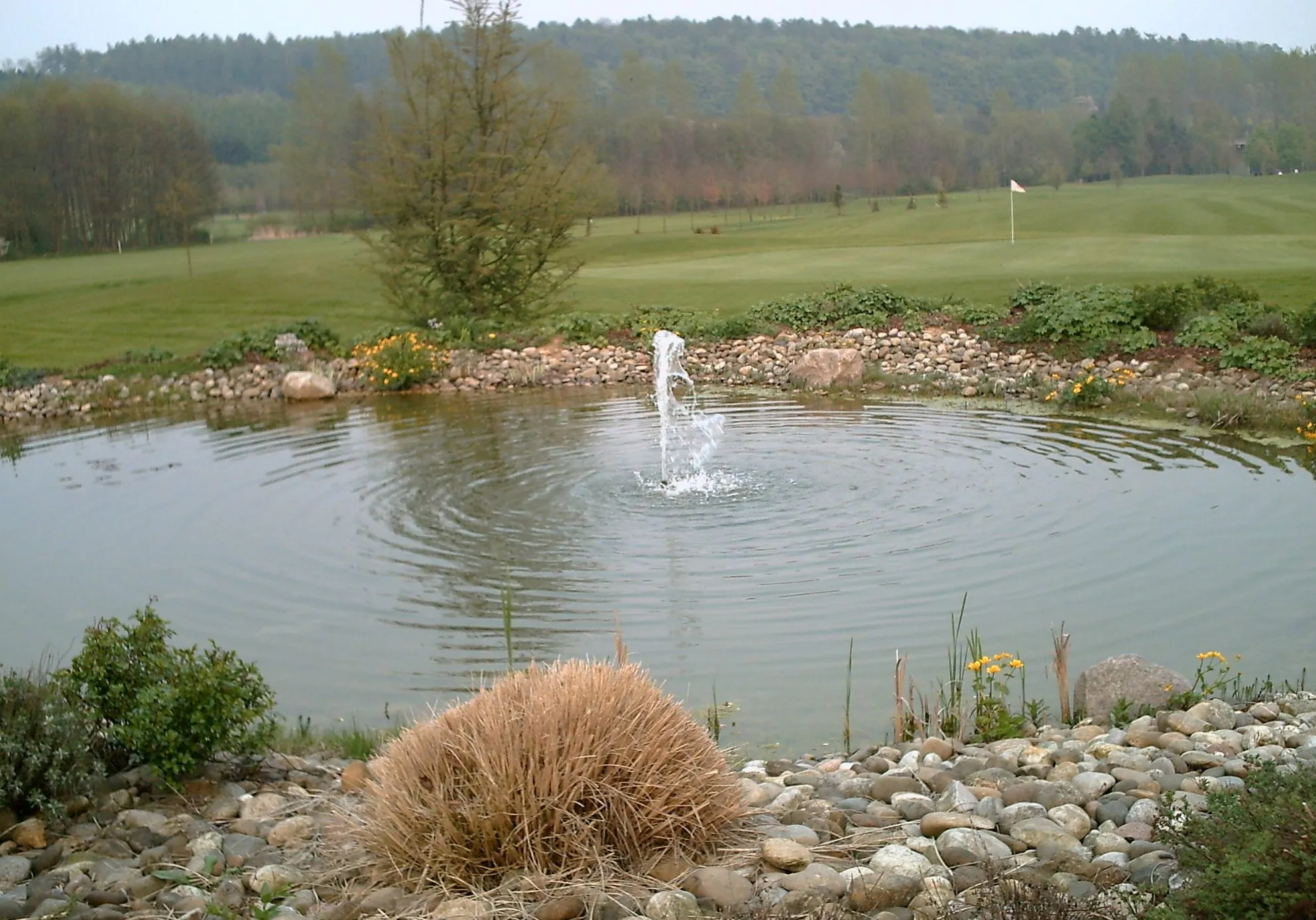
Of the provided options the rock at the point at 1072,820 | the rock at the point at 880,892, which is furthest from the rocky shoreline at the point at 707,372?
the rock at the point at 880,892

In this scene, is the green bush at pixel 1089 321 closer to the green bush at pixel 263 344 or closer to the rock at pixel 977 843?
the green bush at pixel 263 344

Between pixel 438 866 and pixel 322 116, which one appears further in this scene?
pixel 322 116

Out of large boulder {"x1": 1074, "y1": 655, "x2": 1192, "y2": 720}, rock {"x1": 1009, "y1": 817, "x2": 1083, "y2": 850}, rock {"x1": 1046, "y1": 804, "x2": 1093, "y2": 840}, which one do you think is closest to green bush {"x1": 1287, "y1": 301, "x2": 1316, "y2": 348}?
large boulder {"x1": 1074, "y1": 655, "x2": 1192, "y2": 720}

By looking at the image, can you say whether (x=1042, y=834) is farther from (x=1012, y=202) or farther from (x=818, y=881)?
(x=1012, y=202)

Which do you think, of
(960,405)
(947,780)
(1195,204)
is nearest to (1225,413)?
(960,405)

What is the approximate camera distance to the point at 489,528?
1073cm

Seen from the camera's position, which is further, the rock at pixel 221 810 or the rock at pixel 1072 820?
the rock at pixel 221 810

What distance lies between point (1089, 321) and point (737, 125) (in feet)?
196

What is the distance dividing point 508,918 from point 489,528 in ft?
22.1

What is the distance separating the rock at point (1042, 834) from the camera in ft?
14.8

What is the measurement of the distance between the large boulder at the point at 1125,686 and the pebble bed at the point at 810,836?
38 cm

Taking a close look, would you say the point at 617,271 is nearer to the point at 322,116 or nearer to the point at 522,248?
the point at 522,248

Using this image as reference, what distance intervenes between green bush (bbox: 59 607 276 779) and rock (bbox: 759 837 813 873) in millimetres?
2545

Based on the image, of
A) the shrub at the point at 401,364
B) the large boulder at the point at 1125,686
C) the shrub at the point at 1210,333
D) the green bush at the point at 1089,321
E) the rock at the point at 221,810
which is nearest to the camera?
the rock at the point at 221,810
